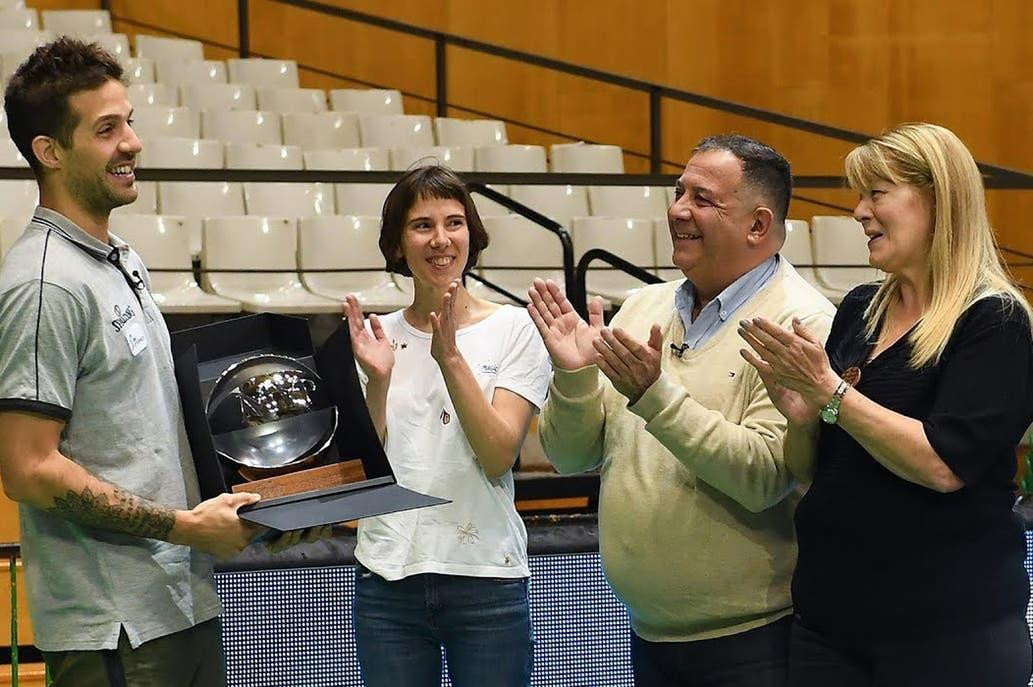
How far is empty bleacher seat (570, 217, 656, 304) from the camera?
683 centimetres

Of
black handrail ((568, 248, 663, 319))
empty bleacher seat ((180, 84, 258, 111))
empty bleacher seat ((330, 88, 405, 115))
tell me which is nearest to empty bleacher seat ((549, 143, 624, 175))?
empty bleacher seat ((330, 88, 405, 115))

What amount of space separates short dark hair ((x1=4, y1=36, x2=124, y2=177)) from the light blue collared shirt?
3.48 ft

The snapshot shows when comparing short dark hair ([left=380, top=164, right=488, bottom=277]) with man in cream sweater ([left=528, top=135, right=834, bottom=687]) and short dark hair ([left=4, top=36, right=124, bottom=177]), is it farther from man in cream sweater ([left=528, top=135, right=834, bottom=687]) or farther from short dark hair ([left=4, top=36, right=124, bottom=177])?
short dark hair ([left=4, top=36, right=124, bottom=177])

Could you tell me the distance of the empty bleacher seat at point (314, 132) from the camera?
26.1 ft

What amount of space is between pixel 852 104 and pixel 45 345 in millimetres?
8126

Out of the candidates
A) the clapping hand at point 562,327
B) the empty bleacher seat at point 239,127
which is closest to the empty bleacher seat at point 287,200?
the empty bleacher seat at point 239,127

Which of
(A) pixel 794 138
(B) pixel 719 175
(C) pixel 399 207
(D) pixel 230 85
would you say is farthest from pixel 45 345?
(A) pixel 794 138

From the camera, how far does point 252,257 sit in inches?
248

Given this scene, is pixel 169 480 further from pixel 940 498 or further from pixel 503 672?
pixel 940 498

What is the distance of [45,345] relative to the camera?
6.79 ft

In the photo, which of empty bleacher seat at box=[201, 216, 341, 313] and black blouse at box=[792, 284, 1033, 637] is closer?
black blouse at box=[792, 284, 1033, 637]

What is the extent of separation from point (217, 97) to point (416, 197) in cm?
575

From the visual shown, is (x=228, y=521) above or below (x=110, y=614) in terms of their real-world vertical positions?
above

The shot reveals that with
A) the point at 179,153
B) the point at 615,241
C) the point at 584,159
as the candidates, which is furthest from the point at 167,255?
the point at 584,159
